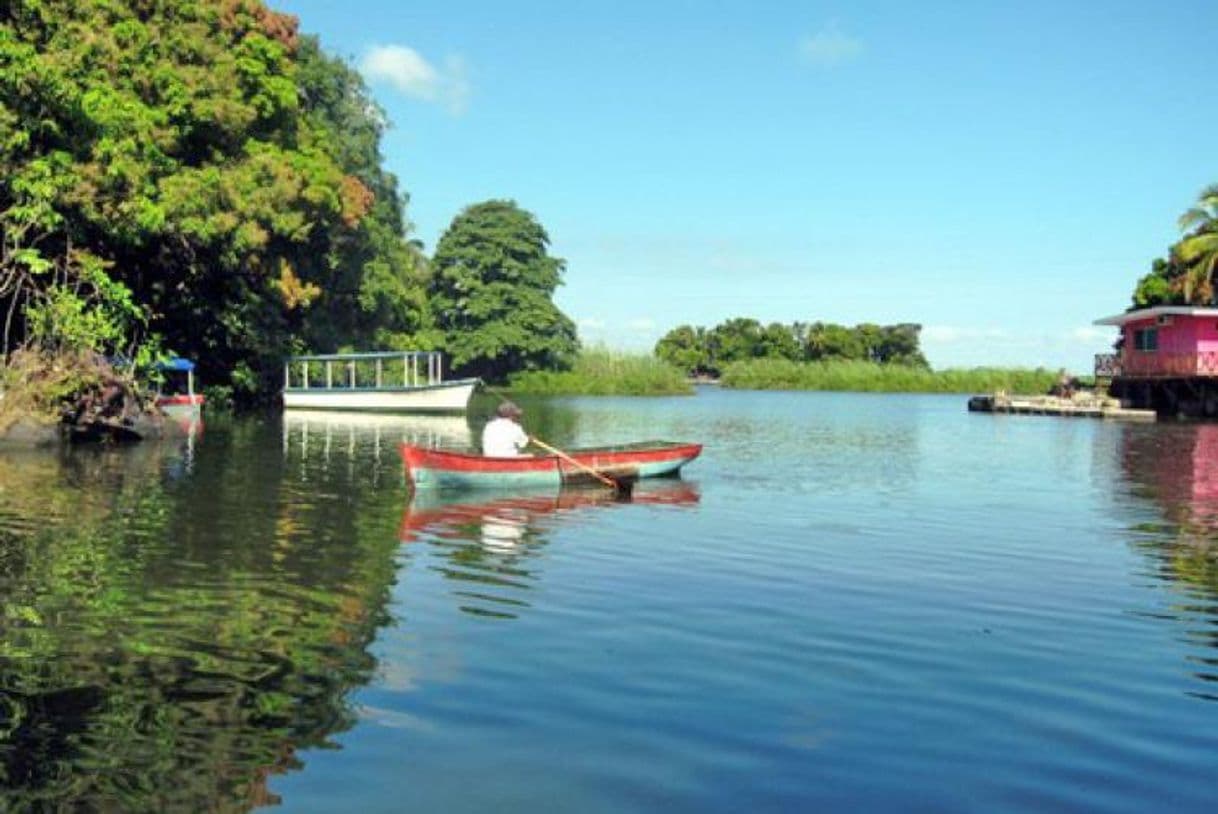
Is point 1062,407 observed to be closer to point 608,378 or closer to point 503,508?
point 608,378

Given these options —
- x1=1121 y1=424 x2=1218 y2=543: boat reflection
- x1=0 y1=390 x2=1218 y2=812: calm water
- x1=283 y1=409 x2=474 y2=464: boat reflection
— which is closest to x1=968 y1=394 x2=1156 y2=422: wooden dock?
x1=1121 y1=424 x2=1218 y2=543: boat reflection

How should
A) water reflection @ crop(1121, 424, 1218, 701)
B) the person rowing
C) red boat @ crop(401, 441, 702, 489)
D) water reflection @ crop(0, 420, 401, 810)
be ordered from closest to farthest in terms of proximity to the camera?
water reflection @ crop(0, 420, 401, 810) < water reflection @ crop(1121, 424, 1218, 701) < red boat @ crop(401, 441, 702, 489) < the person rowing

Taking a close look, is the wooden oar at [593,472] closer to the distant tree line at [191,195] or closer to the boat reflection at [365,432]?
the boat reflection at [365,432]

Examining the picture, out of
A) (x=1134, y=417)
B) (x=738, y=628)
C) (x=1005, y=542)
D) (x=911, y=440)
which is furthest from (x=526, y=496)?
(x=1134, y=417)

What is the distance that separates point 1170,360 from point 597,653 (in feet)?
172

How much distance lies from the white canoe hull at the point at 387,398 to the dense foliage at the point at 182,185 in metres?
2.39

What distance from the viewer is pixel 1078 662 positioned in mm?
9180

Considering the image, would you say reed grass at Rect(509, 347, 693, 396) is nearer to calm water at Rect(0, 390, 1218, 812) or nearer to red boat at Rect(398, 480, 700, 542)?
red boat at Rect(398, 480, 700, 542)

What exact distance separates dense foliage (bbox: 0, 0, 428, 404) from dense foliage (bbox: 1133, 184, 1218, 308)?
39412mm

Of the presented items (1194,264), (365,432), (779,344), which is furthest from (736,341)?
A: (365,432)

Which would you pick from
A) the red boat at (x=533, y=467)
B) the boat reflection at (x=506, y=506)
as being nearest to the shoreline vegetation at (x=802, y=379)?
the red boat at (x=533, y=467)

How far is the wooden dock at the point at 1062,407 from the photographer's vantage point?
177 feet

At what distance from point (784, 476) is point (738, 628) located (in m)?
15.2

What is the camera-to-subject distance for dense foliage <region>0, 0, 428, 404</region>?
26312 mm
